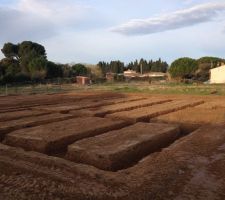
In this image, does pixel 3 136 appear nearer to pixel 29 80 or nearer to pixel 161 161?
pixel 161 161

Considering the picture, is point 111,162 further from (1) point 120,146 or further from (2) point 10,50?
(2) point 10,50

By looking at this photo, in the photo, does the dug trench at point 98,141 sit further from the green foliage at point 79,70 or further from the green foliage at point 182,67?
the green foliage at point 79,70

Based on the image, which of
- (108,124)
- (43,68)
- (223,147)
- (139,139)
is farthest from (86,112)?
(43,68)

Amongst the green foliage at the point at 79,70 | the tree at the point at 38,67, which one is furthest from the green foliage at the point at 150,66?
the tree at the point at 38,67

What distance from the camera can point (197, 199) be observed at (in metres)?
4.81

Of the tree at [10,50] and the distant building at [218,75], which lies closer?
the distant building at [218,75]

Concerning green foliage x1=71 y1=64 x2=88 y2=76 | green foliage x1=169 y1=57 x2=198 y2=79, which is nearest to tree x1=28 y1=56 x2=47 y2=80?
green foliage x1=71 y1=64 x2=88 y2=76

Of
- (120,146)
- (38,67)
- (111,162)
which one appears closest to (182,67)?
(38,67)

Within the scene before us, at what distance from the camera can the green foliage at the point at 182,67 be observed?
50.2m

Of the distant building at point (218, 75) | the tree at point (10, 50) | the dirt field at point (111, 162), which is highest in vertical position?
the tree at point (10, 50)

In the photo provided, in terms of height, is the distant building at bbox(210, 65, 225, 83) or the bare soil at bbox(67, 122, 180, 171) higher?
the distant building at bbox(210, 65, 225, 83)

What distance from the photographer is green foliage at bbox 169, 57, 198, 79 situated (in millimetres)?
50188

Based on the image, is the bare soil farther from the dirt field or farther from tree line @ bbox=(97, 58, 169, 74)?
tree line @ bbox=(97, 58, 169, 74)

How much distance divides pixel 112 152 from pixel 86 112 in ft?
24.2
